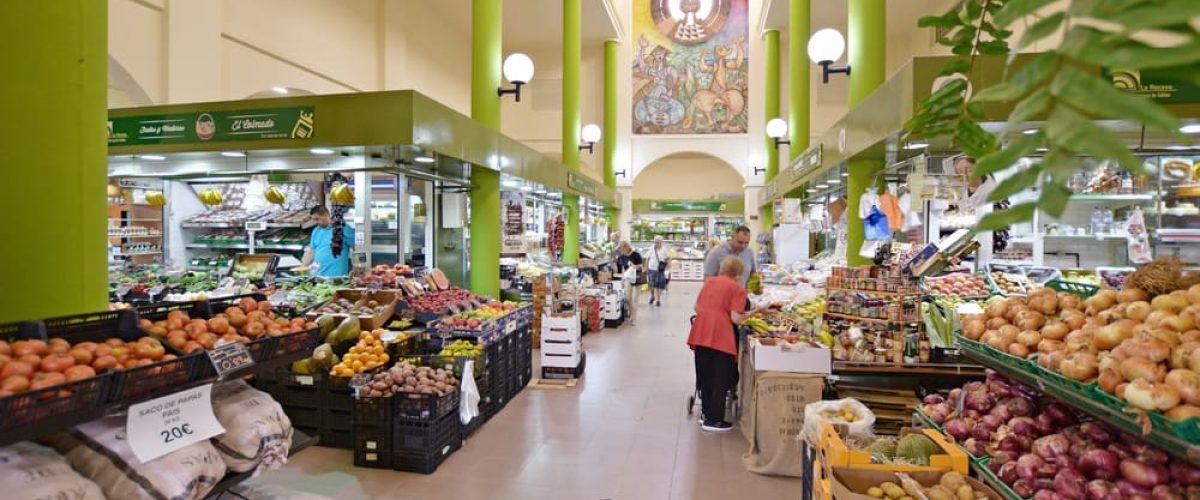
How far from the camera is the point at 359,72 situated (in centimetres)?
966

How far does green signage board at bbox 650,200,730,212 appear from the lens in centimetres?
2203

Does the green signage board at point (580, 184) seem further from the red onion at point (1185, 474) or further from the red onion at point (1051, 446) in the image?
the red onion at point (1185, 474)

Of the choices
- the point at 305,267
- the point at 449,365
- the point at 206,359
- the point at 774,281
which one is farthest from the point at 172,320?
the point at 774,281

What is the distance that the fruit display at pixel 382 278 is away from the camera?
634 centimetres

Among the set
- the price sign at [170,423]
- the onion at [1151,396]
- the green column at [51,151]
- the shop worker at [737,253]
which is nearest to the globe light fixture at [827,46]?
the shop worker at [737,253]

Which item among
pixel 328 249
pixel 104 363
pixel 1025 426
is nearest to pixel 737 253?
pixel 1025 426

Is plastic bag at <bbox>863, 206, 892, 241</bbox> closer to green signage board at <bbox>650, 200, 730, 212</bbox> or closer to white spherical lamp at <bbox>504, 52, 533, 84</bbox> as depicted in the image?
white spherical lamp at <bbox>504, 52, 533, 84</bbox>

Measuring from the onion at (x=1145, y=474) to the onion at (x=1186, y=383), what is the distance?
1.11 ft

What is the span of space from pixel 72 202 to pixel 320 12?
7173mm

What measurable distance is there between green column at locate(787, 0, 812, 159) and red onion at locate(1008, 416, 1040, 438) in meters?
9.68

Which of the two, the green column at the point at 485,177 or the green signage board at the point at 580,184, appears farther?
the green signage board at the point at 580,184

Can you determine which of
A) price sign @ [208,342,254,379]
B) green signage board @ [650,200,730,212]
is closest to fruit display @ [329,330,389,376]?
price sign @ [208,342,254,379]

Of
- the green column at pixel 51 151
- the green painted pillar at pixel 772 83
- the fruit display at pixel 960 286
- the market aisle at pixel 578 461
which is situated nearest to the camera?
the green column at pixel 51 151

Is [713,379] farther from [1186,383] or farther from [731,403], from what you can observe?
[1186,383]
